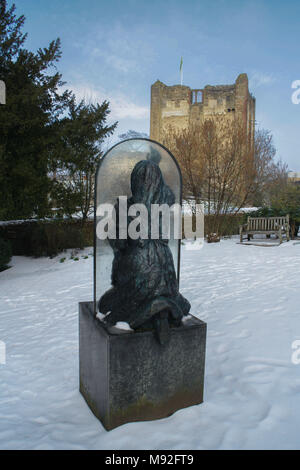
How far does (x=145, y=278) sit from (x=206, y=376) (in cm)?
119

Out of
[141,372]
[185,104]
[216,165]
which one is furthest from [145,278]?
[185,104]

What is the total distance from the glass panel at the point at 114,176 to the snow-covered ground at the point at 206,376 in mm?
920

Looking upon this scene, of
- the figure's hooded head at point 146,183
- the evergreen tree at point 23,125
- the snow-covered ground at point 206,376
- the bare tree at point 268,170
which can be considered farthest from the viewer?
the bare tree at point 268,170

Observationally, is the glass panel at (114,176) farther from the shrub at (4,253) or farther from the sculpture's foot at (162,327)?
the shrub at (4,253)

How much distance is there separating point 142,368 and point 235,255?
674 centimetres

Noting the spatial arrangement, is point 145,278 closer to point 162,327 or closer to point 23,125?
point 162,327

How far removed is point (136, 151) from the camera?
7.83 ft

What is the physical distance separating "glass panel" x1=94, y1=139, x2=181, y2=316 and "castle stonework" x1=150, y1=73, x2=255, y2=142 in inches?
1357

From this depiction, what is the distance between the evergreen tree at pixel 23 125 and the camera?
24.8 feet

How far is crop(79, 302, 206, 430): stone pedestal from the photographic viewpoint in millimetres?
2023

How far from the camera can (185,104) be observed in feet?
118

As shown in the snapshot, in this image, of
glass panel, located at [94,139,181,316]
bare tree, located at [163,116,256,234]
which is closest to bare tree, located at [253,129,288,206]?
bare tree, located at [163,116,256,234]

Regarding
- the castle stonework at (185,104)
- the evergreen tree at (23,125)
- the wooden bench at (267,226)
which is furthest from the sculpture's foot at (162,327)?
the castle stonework at (185,104)
